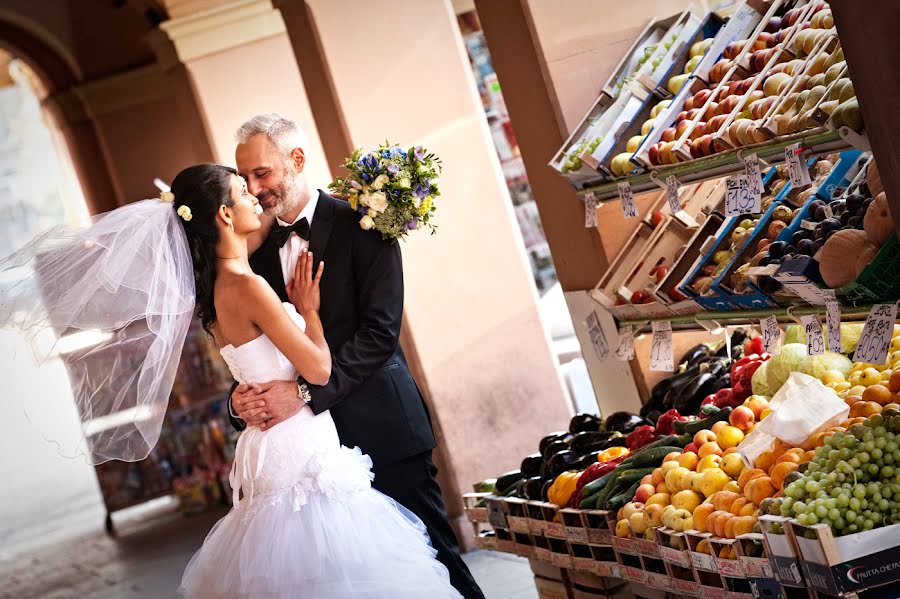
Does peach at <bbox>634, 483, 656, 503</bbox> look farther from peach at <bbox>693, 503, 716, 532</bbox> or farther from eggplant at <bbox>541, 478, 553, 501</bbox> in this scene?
eggplant at <bbox>541, 478, 553, 501</bbox>

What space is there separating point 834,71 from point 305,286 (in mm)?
1741

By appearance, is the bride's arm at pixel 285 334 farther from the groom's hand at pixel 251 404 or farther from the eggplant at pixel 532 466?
the eggplant at pixel 532 466

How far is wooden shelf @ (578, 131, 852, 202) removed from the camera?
3160 millimetres

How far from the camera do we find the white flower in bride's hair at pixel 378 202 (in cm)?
391

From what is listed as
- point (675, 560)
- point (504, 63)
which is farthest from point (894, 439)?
point (504, 63)

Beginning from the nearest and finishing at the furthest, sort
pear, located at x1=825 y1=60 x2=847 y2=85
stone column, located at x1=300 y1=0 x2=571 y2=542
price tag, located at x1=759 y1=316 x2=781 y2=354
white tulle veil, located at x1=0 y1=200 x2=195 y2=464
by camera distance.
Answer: pear, located at x1=825 y1=60 x2=847 y2=85
white tulle veil, located at x1=0 y1=200 x2=195 y2=464
price tag, located at x1=759 y1=316 x2=781 y2=354
stone column, located at x1=300 y1=0 x2=571 y2=542

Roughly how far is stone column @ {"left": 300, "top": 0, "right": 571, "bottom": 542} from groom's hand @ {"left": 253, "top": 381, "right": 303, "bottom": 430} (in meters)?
3.50

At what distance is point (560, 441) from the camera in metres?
5.02

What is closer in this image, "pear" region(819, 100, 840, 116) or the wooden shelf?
"pear" region(819, 100, 840, 116)

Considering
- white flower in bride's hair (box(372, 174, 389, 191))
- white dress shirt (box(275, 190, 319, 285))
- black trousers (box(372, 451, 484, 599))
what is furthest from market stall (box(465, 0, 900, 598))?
white dress shirt (box(275, 190, 319, 285))

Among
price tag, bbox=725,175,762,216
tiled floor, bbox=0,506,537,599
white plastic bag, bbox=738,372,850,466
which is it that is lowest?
tiled floor, bbox=0,506,537,599

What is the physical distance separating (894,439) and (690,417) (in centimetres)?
137

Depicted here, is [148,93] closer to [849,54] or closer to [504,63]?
[504,63]

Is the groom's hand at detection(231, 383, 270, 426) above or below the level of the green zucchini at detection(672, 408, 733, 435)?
above
